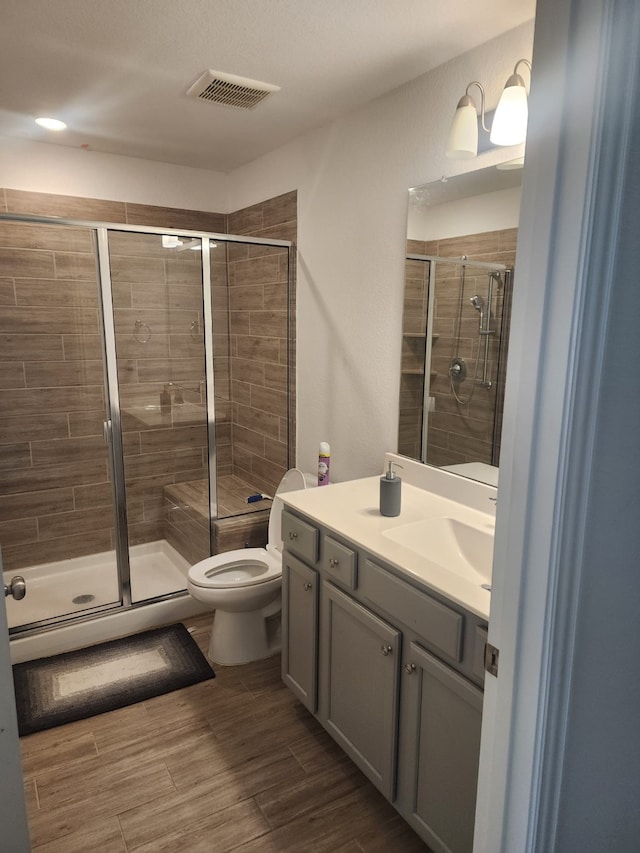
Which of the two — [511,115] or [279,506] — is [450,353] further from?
[279,506]

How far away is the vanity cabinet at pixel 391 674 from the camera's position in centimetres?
145

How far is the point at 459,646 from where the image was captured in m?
1.43

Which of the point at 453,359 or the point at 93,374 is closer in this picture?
the point at 453,359

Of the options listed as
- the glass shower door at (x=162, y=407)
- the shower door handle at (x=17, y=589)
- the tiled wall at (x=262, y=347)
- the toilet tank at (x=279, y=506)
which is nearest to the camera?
the shower door handle at (x=17, y=589)

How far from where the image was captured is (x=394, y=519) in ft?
6.63

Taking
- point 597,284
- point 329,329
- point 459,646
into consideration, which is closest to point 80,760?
point 459,646

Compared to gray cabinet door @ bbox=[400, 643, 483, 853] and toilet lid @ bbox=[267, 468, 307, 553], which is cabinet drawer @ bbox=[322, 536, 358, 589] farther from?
toilet lid @ bbox=[267, 468, 307, 553]

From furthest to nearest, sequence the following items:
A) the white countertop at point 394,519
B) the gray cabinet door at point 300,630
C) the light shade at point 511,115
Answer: the gray cabinet door at point 300,630
the light shade at point 511,115
the white countertop at point 394,519

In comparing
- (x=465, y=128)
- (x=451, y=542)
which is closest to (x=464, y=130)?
(x=465, y=128)

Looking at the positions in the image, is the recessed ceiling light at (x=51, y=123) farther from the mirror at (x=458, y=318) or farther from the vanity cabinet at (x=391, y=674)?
the vanity cabinet at (x=391, y=674)

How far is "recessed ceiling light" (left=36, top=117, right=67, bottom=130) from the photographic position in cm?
276

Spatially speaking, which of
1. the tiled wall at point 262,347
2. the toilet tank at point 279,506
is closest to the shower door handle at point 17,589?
the toilet tank at point 279,506

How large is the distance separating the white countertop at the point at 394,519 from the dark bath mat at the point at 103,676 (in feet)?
3.50

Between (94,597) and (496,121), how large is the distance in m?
2.92
